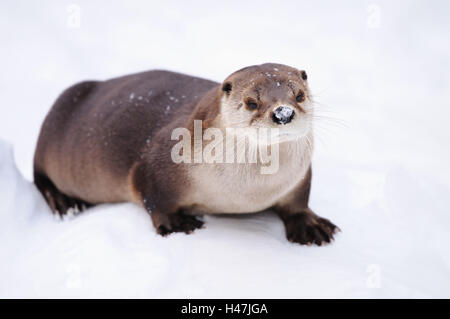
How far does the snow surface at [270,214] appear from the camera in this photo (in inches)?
99.0

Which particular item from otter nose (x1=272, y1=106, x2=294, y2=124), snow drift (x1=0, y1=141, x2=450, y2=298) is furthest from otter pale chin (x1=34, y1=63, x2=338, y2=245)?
snow drift (x1=0, y1=141, x2=450, y2=298)

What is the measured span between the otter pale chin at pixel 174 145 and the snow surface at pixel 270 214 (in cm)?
14

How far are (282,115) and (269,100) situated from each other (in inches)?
5.4

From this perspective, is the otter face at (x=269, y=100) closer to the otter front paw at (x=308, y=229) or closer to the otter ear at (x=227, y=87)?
the otter ear at (x=227, y=87)

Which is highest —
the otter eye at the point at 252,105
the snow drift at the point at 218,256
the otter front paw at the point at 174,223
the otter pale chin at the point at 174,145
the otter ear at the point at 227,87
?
the otter ear at the point at 227,87

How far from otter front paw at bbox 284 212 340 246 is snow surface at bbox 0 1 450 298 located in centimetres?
6

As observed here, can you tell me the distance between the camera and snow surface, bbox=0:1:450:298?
2.51 metres

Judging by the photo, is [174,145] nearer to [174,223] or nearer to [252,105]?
[174,223]

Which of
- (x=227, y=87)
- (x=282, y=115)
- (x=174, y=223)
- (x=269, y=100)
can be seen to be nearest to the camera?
(x=282, y=115)

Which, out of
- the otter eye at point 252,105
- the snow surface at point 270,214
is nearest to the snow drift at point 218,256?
the snow surface at point 270,214

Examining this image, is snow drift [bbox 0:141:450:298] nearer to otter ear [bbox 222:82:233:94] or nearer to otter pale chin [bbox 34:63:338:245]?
otter pale chin [bbox 34:63:338:245]

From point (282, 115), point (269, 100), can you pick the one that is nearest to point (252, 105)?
point (269, 100)

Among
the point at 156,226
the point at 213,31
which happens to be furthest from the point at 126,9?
the point at 156,226

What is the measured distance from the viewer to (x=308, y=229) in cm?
299
